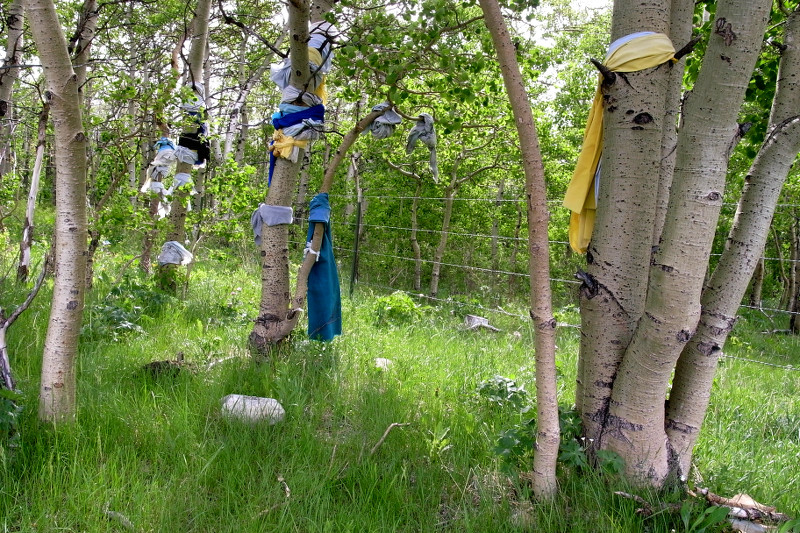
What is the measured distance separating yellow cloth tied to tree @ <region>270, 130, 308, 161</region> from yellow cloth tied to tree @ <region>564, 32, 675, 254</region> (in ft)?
6.74

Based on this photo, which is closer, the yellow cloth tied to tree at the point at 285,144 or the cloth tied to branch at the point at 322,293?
the yellow cloth tied to tree at the point at 285,144

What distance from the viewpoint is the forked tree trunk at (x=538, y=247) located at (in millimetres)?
2008

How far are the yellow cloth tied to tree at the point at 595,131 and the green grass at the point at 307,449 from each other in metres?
1.12

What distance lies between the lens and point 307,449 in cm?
264

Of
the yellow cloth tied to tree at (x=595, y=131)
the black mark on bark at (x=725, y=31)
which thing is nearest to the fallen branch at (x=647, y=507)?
the yellow cloth tied to tree at (x=595, y=131)

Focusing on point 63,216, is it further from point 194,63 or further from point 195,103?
point 194,63

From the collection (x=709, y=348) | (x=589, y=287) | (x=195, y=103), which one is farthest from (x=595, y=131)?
(x=195, y=103)

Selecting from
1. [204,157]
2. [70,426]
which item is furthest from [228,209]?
[70,426]

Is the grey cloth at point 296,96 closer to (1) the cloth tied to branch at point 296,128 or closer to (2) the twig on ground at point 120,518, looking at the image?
(1) the cloth tied to branch at point 296,128

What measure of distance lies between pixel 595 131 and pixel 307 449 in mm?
2117

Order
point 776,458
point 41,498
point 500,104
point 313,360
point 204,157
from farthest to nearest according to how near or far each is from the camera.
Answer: point 500,104 → point 204,157 → point 313,360 → point 776,458 → point 41,498

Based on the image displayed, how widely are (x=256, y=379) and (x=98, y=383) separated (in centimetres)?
91

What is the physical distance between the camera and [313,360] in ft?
12.5

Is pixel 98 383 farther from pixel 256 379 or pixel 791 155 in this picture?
pixel 791 155
